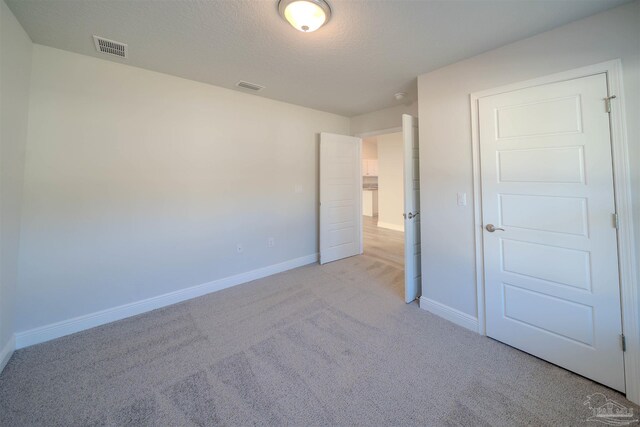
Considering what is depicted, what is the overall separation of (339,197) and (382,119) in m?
1.46

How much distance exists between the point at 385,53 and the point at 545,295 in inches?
94.2

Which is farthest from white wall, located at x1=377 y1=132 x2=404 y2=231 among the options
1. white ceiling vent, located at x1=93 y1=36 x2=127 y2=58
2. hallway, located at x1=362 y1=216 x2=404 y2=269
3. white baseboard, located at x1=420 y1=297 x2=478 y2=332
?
white ceiling vent, located at x1=93 y1=36 x2=127 y2=58

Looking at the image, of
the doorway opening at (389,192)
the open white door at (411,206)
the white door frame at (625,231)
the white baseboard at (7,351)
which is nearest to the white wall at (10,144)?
the white baseboard at (7,351)

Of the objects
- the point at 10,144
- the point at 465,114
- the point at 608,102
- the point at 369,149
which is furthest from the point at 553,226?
the point at 369,149

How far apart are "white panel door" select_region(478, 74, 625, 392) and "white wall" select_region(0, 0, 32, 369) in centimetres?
359

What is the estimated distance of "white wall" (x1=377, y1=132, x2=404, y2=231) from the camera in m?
6.66

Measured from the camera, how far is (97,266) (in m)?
2.30

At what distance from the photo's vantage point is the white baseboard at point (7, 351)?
5.73 ft

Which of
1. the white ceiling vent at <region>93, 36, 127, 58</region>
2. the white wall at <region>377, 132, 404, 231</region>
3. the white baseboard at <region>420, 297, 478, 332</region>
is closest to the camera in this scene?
the white ceiling vent at <region>93, 36, 127, 58</region>

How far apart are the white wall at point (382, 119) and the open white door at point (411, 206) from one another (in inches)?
36.2

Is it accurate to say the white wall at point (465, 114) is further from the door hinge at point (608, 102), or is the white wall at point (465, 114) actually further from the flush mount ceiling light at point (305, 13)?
the flush mount ceiling light at point (305, 13)

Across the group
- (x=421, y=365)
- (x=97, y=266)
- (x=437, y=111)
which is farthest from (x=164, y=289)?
(x=437, y=111)

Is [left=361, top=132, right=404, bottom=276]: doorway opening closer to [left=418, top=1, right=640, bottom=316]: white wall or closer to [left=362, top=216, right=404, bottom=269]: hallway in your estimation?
[left=362, top=216, right=404, bottom=269]: hallway

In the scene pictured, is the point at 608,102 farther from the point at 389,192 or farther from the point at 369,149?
the point at 369,149
